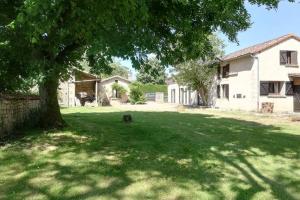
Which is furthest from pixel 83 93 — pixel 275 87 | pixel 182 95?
pixel 275 87

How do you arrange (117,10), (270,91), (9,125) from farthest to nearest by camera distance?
(270,91)
(9,125)
(117,10)

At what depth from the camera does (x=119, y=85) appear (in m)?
54.9

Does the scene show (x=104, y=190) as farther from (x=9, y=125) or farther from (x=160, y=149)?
(x=9, y=125)

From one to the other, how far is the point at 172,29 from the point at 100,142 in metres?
4.41

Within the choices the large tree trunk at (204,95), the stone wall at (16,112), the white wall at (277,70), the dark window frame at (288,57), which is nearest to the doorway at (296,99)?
the white wall at (277,70)

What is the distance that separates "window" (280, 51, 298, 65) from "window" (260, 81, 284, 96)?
1813 millimetres

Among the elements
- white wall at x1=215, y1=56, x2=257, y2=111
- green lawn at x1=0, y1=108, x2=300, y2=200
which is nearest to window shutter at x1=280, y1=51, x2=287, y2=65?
white wall at x1=215, y1=56, x2=257, y2=111

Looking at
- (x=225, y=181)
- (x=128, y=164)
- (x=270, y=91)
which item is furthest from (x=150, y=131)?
(x=270, y=91)

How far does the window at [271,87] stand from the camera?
34094 millimetres

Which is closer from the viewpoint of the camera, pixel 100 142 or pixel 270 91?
pixel 100 142

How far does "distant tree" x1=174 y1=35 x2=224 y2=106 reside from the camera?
4100cm

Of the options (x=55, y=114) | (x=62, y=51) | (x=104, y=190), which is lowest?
(x=104, y=190)

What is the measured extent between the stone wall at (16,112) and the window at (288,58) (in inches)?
950

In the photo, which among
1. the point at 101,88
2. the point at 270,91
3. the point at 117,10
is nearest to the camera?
the point at 117,10
